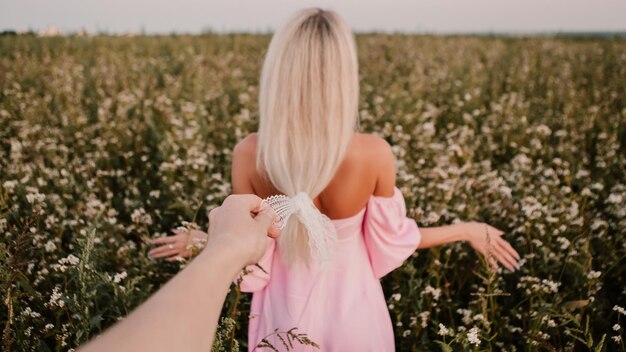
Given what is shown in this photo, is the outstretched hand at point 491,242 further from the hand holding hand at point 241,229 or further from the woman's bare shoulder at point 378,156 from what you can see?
the hand holding hand at point 241,229

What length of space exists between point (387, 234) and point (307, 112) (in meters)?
0.76

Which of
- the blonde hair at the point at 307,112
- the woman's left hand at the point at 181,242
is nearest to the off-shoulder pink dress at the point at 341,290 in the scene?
the blonde hair at the point at 307,112

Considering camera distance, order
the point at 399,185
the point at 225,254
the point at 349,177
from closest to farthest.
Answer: the point at 225,254 < the point at 349,177 < the point at 399,185

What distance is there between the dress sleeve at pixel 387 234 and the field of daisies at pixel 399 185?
29 cm

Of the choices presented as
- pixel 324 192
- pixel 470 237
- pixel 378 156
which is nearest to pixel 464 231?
pixel 470 237

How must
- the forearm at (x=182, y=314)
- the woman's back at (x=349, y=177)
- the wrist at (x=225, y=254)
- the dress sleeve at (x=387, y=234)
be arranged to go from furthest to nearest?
the dress sleeve at (x=387, y=234) < the woman's back at (x=349, y=177) < the wrist at (x=225, y=254) < the forearm at (x=182, y=314)

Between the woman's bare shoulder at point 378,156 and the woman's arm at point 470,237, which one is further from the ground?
the woman's bare shoulder at point 378,156

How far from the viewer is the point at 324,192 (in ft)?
7.56

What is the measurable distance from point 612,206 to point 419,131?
2.05m

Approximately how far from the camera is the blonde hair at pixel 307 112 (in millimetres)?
2133

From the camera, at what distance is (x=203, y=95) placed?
7059mm

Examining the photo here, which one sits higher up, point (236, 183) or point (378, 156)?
point (378, 156)

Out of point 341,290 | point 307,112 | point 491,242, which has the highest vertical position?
point 307,112

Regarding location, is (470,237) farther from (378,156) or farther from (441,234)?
(378,156)
